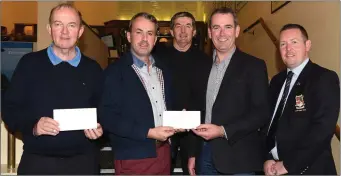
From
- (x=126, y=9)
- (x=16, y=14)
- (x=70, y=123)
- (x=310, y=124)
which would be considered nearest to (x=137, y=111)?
(x=70, y=123)

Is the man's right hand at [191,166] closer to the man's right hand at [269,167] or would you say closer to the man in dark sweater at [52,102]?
the man's right hand at [269,167]

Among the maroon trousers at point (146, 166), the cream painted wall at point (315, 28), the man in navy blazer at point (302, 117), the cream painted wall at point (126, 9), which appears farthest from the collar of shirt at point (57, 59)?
the cream painted wall at point (126, 9)

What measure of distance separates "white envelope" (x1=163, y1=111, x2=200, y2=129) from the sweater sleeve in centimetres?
77

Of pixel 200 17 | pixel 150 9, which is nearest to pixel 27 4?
pixel 150 9

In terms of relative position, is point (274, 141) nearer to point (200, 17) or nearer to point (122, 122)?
point (122, 122)

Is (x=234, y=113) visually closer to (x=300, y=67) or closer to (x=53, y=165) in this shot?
(x=300, y=67)

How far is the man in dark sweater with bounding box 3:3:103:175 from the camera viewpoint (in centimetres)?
216

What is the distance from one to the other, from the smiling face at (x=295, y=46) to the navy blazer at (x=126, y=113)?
3.17ft

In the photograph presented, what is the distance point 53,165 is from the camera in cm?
216

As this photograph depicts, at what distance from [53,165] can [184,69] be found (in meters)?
1.33

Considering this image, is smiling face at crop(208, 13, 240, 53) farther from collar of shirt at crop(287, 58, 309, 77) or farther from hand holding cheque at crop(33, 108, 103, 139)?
hand holding cheque at crop(33, 108, 103, 139)

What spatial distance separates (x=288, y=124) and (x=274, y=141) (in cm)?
17

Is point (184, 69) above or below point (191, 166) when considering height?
above

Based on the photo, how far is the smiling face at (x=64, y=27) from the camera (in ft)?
7.27
